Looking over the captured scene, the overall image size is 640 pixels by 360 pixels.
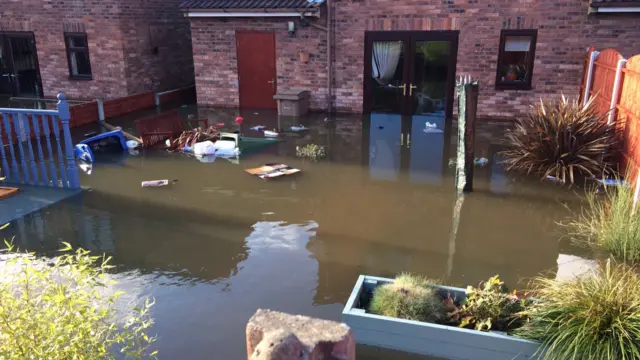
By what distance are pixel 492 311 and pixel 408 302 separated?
635 mm

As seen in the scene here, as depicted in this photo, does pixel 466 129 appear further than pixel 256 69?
No

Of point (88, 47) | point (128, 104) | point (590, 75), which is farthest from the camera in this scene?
point (88, 47)

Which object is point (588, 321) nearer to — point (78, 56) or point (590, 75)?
point (590, 75)

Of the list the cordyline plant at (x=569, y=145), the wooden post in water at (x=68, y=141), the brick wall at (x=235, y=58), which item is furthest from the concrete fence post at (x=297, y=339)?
the brick wall at (x=235, y=58)

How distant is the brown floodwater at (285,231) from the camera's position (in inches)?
184

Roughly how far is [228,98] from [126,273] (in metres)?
10.5

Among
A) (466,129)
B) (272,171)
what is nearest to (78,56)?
(272,171)

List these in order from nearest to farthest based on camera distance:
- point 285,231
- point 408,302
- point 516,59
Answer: point 408,302
point 285,231
point 516,59

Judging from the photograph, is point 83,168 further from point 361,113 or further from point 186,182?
point 361,113

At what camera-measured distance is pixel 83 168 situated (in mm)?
8938

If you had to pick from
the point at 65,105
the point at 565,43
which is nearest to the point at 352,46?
the point at 565,43

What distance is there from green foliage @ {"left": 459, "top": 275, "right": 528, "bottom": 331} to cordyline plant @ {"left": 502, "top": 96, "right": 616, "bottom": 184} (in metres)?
4.49

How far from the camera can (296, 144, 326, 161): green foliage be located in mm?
9484

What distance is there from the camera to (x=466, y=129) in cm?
714
